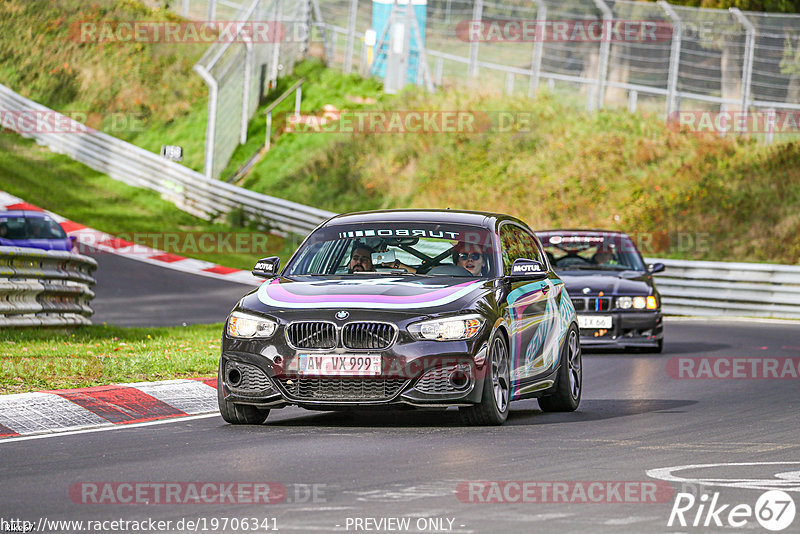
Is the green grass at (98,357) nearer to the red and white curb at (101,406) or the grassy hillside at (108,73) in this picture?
the red and white curb at (101,406)

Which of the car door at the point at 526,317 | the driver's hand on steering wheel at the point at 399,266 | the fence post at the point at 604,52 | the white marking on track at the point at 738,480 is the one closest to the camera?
the white marking on track at the point at 738,480

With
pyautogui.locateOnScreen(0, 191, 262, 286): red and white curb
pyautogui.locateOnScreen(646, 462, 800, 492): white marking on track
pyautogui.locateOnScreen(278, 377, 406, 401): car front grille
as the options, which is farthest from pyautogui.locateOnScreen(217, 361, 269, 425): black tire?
pyautogui.locateOnScreen(0, 191, 262, 286): red and white curb

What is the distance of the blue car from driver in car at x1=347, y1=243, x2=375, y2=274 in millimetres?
17316

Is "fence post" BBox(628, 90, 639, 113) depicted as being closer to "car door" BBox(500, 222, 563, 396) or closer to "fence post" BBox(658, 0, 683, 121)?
"fence post" BBox(658, 0, 683, 121)

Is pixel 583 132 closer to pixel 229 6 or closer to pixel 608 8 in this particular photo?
pixel 608 8

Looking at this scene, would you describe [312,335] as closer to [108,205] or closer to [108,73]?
[108,205]

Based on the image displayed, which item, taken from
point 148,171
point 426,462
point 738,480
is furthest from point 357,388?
point 148,171

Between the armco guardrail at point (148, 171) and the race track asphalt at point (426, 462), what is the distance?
2309 cm

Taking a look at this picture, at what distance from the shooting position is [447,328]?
33.2 ft

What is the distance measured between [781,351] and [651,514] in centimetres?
1293

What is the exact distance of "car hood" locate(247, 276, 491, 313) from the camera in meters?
10.2

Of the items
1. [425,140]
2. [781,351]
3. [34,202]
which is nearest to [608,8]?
[425,140]

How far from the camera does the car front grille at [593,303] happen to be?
18.9 m

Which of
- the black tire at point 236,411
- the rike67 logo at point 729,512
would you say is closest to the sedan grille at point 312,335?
the black tire at point 236,411
